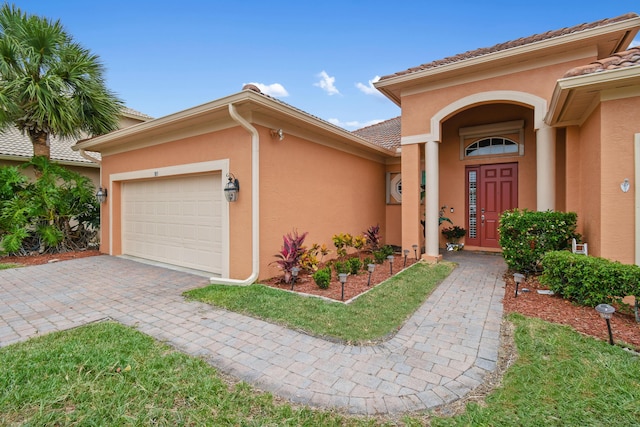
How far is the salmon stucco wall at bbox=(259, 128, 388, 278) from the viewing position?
5762 mm

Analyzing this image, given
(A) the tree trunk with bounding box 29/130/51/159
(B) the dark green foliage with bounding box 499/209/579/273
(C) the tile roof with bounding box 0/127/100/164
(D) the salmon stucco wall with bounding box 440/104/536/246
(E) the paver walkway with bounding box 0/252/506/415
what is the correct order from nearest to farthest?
(E) the paver walkway with bounding box 0/252/506/415 < (B) the dark green foliage with bounding box 499/209/579/273 < (D) the salmon stucco wall with bounding box 440/104/536/246 < (A) the tree trunk with bounding box 29/130/51/159 < (C) the tile roof with bounding box 0/127/100/164

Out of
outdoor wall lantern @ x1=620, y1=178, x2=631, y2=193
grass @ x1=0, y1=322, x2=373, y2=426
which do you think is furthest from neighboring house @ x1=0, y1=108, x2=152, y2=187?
outdoor wall lantern @ x1=620, y1=178, x2=631, y2=193

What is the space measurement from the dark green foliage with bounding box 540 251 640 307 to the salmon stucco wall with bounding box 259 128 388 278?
450 cm

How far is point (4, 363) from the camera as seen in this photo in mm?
2754

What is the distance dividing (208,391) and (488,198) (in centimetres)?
885

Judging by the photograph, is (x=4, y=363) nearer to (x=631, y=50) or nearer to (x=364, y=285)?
(x=364, y=285)

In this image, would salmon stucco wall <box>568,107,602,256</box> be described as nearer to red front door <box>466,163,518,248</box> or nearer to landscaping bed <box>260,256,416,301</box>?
red front door <box>466,163,518,248</box>

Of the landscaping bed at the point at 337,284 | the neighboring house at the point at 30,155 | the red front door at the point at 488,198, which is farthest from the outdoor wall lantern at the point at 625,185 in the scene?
the neighboring house at the point at 30,155

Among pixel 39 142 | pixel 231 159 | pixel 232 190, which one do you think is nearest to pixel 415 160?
pixel 231 159

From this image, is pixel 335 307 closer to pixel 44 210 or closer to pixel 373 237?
pixel 373 237

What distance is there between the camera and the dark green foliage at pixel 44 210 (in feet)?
26.1

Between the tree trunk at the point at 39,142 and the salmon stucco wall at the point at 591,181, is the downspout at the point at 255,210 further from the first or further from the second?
the tree trunk at the point at 39,142

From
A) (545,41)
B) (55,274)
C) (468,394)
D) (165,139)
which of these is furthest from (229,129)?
(545,41)

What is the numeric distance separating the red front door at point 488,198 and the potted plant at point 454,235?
0.23 m
